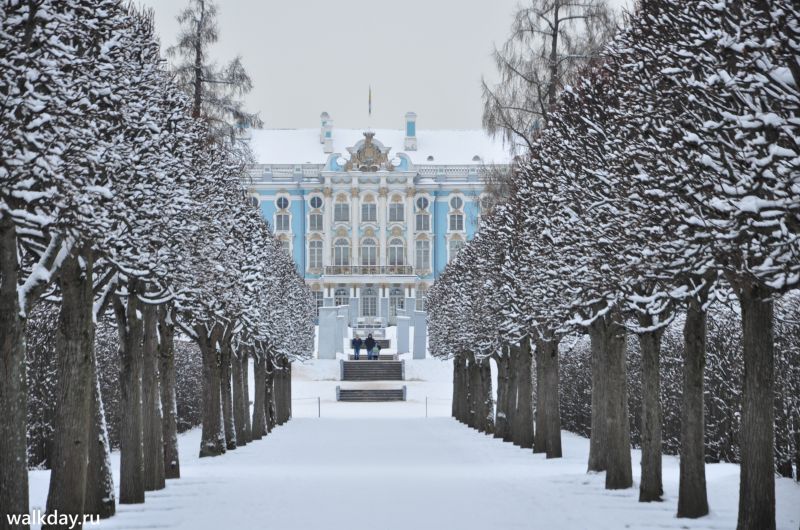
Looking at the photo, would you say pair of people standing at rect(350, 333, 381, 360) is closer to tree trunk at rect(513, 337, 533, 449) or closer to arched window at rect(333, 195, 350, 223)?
arched window at rect(333, 195, 350, 223)

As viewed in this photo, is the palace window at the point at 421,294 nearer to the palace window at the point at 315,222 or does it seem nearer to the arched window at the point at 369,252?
the arched window at the point at 369,252

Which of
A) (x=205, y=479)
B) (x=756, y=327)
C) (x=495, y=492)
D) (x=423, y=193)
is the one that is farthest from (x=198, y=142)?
(x=423, y=193)

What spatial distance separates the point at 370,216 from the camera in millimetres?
109125

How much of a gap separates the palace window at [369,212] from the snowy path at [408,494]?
7555 centimetres

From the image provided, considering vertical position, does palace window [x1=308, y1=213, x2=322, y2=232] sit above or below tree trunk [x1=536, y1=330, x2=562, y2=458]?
above

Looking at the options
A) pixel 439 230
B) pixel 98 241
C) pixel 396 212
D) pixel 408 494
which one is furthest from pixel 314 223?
pixel 98 241

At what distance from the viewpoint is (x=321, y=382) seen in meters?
70.1

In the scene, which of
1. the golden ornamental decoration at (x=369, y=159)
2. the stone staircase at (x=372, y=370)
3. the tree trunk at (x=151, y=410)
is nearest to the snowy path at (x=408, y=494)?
the tree trunk at (x=151, y=410)

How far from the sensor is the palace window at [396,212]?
109000 millimetres

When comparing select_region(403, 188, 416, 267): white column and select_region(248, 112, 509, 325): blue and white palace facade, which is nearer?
select_region(248, 112, 509, 325): blue and white palace facade

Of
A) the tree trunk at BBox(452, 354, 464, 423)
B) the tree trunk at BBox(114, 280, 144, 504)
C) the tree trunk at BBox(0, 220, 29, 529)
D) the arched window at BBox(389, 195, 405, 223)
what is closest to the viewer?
the tree trunk at BBox(0, 220, 29, 529)

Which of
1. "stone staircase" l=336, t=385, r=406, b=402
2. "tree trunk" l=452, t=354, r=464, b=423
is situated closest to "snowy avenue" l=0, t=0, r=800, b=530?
"tree trunk" l=452, t=354, r=464, b=423

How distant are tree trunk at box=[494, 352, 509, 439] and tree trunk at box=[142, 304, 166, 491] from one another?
689 inches

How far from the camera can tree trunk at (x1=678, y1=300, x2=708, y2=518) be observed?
1658 cm
